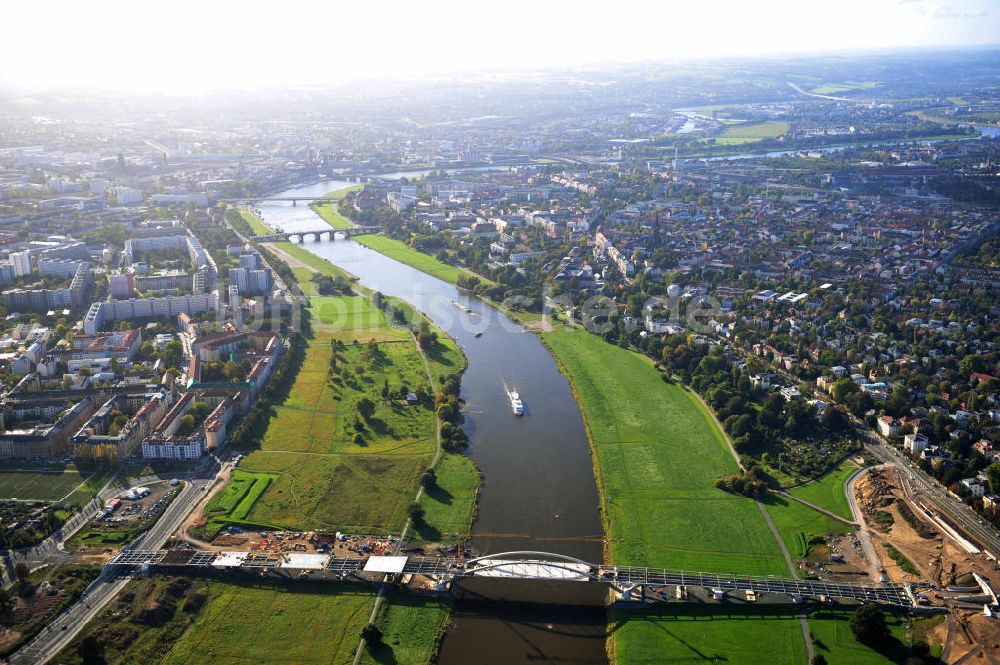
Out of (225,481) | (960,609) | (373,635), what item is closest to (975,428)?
(960,609)

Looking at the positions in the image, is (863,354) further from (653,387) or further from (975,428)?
(653,387)

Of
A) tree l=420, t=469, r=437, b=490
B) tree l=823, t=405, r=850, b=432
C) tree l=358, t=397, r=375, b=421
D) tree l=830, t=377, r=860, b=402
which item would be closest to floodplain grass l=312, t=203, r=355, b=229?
tree l=358, t=397, r=375, b=421

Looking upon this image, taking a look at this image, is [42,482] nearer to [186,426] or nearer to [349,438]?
[186,426]

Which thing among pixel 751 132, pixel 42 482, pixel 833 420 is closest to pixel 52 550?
pixel 42 482

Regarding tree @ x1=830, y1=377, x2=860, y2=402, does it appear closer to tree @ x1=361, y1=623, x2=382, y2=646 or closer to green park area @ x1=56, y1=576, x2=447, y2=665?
green park area @ x1=56, y1=576, x2=447, y2=665

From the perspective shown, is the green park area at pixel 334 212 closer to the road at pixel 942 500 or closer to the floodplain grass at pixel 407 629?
the road at pixel 942 500

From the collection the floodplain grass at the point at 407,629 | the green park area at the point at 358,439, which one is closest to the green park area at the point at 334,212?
the green park area at the point at 358,439
